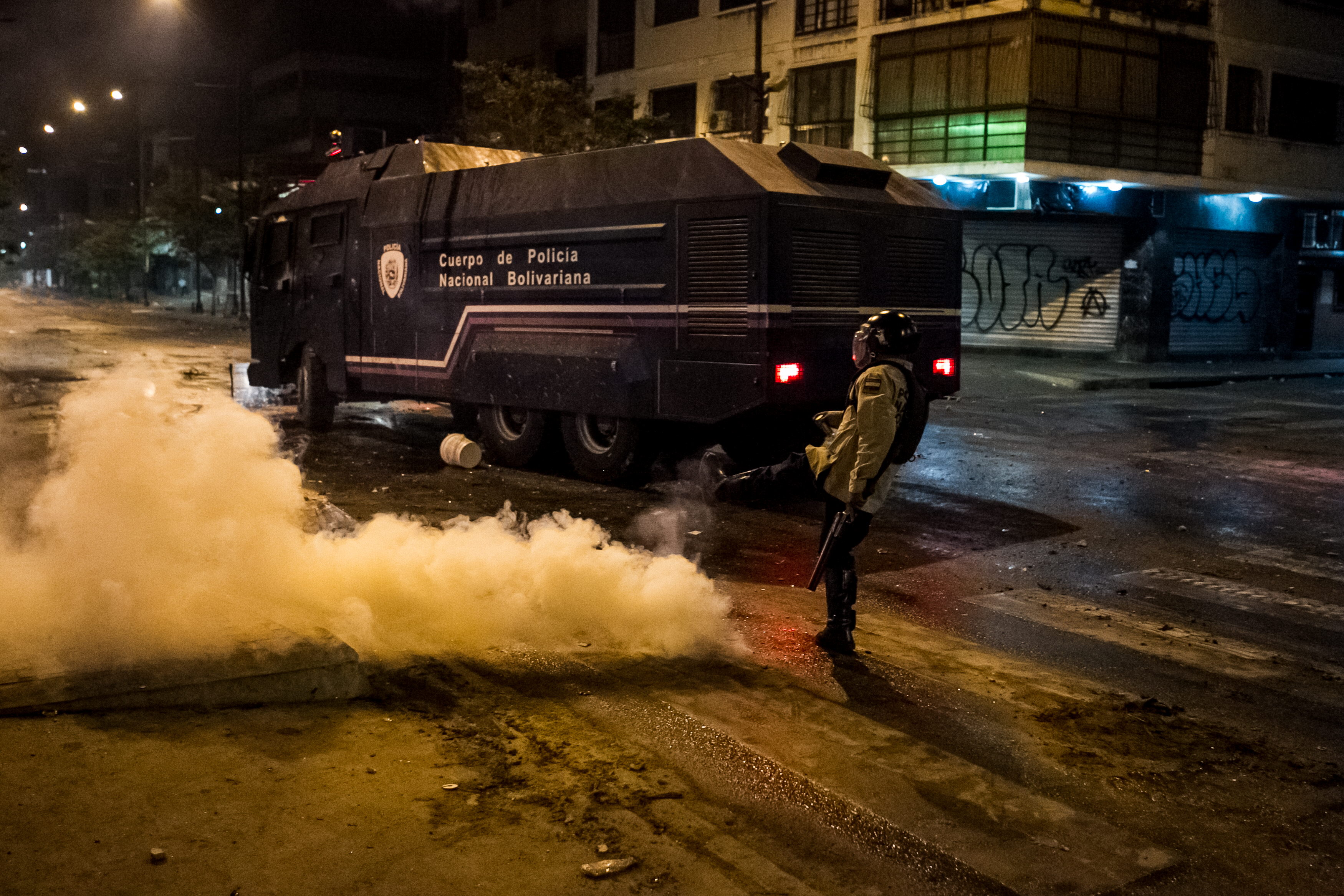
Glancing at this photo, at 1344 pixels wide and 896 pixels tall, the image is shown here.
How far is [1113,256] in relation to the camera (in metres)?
30.0

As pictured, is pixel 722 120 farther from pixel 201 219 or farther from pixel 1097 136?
pixel 201 219

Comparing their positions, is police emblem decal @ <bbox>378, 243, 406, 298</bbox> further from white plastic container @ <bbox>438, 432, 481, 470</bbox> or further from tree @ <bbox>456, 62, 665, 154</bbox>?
tree @ <bbox>456, 62, 665, 154</bbox>

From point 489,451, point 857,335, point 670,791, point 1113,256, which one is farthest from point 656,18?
point 670,791

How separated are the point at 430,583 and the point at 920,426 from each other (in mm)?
2536

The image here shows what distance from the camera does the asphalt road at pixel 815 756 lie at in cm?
375

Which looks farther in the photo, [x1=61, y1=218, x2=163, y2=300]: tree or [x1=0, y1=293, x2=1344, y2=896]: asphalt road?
[x1=61, y1=218, x2=163, y2=300]: tree

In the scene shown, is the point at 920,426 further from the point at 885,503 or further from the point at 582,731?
the point at 885,503

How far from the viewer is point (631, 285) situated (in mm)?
10805

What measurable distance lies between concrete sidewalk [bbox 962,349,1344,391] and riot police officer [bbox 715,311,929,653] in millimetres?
18927

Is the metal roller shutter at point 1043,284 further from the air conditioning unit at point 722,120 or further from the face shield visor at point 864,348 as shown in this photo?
the face shield visor at point 864,348

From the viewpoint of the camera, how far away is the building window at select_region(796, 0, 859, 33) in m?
30.5

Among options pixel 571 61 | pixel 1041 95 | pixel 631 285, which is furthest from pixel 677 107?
pixel 631 285

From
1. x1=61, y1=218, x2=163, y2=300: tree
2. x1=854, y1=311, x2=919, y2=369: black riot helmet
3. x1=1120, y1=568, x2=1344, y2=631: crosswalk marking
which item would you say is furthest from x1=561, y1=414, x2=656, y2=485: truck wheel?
x1=61, y1=218, x2=163, y2=300: tree

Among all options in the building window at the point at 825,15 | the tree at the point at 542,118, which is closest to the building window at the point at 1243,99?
the building window at the point at 825,15
